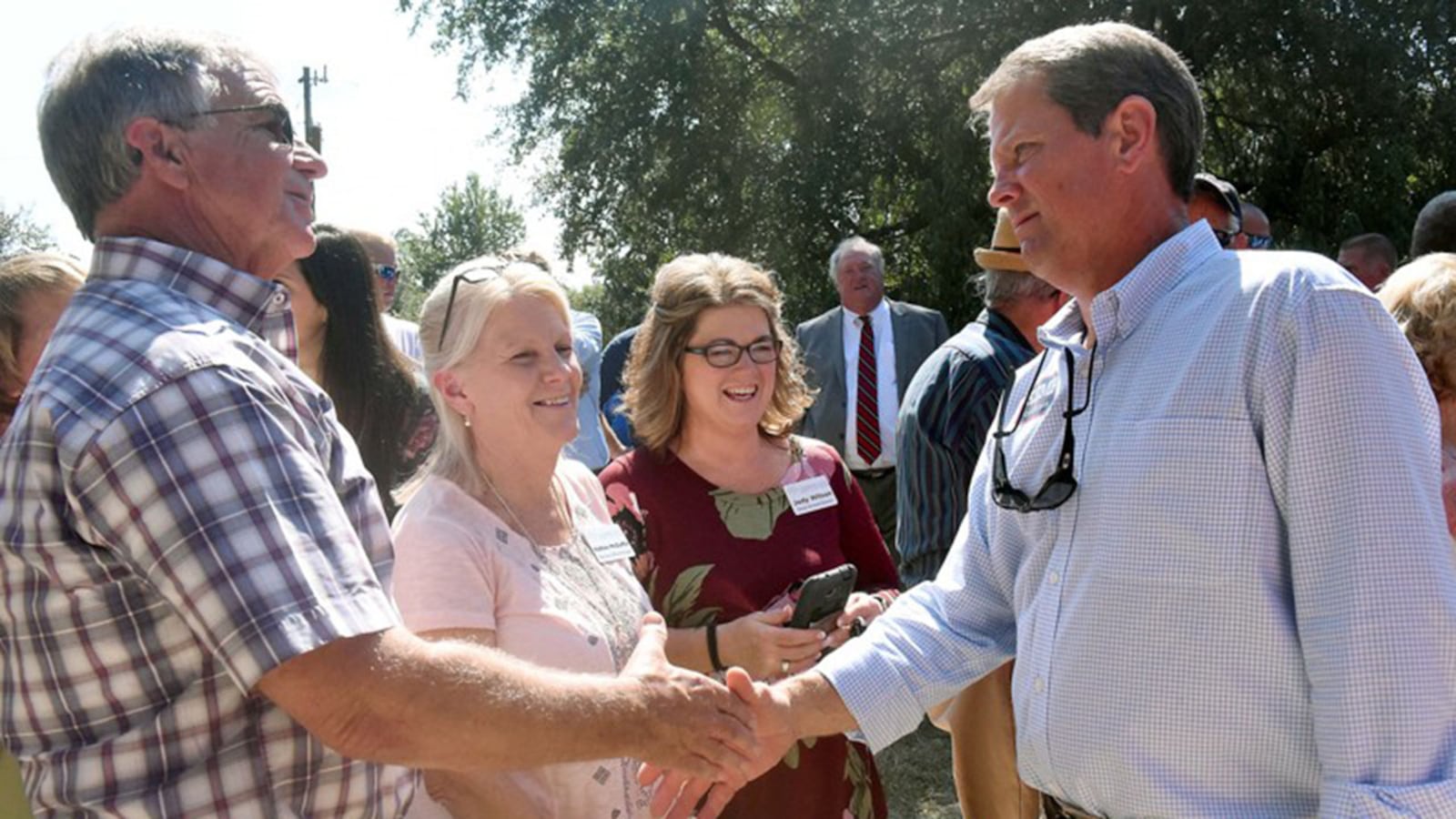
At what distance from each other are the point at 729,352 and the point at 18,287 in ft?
6.39

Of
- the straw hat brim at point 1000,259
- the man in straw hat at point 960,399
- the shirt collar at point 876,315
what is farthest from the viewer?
the shirt collar at point 876,315

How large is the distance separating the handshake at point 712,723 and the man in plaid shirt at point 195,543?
11.3 inches

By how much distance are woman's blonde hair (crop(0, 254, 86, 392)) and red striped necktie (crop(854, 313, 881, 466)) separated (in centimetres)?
510

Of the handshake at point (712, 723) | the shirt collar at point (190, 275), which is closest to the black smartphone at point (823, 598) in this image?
the handshake at point (712, 723)

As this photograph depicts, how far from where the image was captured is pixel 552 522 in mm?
3084

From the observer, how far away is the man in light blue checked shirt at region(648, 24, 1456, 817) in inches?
72.9

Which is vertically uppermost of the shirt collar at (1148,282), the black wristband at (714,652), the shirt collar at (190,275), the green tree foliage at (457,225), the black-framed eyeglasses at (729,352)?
the shirt collar at (190,275)

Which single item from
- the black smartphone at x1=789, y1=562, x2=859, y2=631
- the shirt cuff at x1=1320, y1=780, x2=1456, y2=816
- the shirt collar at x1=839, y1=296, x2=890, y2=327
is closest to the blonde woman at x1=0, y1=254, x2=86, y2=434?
the black smartphone at x1=789, y1=562, x2=859, y2=631

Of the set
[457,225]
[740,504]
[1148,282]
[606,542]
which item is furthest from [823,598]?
[457,225]

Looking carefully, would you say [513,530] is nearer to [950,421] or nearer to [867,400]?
[950,421]

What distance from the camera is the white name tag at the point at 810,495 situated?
3711 mm

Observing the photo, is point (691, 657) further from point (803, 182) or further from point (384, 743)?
point (803, 182)

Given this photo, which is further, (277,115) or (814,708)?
(814,708)

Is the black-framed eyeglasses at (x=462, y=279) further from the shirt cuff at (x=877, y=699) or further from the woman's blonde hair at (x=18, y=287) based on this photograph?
the shirt cuff at (x=877, y=699)
